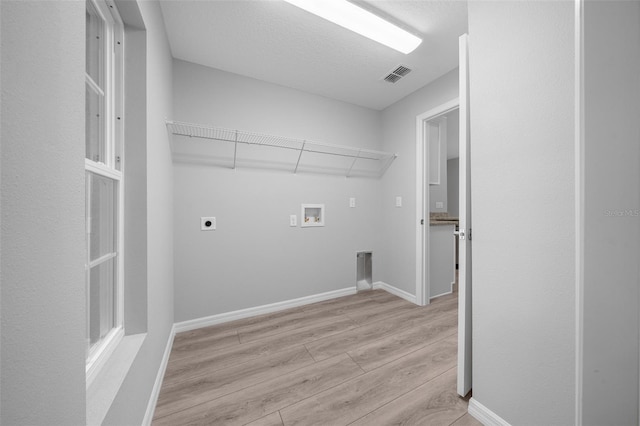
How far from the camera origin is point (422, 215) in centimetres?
243

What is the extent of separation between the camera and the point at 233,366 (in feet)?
4.87

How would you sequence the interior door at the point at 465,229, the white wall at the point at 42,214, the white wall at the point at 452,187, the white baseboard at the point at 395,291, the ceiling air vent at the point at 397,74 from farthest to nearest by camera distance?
the white wall at the point at 452,187 → the white baseboard at the point at 395,291 → the ceiling air vent at the point at 397,74 → the interior door at the point at 465,229 → the white wall at the point at 42,214

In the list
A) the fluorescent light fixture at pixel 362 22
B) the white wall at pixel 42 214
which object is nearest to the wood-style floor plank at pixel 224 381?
the white wall at pixel 42 214

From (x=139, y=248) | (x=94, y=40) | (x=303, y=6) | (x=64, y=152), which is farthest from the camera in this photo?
(x=303, y=6)

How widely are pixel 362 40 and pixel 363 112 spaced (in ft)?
3.70

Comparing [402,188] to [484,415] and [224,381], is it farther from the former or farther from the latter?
[224,381]

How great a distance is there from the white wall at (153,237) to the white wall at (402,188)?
7.55 feet

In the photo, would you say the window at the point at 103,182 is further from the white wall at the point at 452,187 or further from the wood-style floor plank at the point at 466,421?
the white wall at the point at 452,187

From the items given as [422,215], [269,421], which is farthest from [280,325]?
[422,215]

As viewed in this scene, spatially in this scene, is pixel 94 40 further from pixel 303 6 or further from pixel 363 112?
pixel 363 112

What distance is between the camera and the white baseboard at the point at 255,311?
1.96m

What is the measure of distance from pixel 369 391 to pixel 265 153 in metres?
2.03

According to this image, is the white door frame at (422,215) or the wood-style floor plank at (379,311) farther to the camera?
the white door frame at (422,215)

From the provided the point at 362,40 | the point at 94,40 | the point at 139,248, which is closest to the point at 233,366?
the point at 139,248
